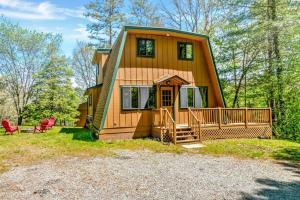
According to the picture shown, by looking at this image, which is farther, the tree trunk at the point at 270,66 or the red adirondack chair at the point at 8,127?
the tree trunk at the point at 270,66

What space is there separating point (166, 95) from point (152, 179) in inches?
295

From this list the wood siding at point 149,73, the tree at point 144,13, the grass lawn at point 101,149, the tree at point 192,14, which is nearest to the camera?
the grass lawn at point 101,149

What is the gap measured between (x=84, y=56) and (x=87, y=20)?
7.19 m

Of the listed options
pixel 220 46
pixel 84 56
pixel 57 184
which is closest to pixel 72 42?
pixel 84 56

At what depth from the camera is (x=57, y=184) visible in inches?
204

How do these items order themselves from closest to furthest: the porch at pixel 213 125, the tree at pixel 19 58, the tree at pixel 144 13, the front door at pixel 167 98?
1. the porch at pixel 213 125
2. the front door at pixel 167 98
3. the tree at pixel 19 58
4. the tree at pixel 144 13

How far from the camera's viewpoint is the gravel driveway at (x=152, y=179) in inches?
183

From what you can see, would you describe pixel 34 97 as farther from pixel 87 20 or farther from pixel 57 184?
pixel 57 184

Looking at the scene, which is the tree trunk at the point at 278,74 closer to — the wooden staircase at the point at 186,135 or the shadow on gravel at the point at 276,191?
the wooden staircase at the point at 186,135

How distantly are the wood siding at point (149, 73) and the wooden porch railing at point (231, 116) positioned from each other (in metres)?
1.27

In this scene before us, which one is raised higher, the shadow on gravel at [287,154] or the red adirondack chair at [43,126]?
the red adirondack chair at [43,126]

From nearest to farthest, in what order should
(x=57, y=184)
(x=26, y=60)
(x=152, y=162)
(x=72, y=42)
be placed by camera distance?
(x=57, y=184) → (x=152, y=162) → (x=26, y=60) → (x=72, y=42)

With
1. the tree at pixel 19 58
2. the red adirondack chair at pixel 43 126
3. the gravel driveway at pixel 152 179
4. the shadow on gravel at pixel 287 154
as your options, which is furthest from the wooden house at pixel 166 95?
the tree at pixel 19 58

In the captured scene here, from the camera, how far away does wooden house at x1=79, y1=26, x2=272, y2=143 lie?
11.3 m
